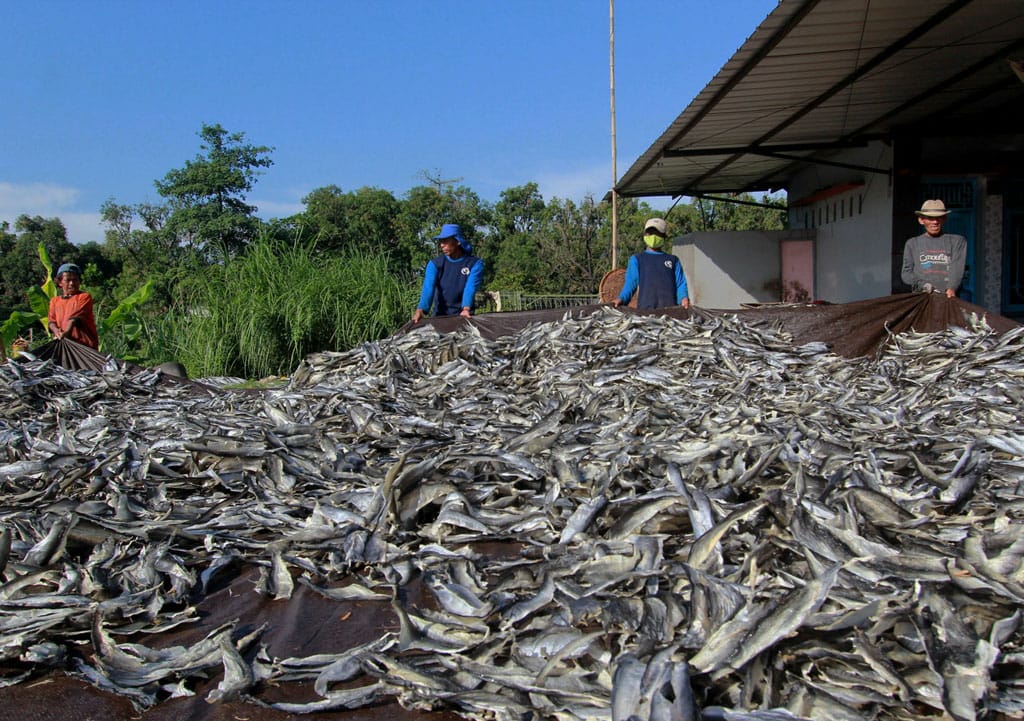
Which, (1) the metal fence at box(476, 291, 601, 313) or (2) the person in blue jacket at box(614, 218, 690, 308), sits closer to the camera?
(2) the person in blue jacket at box(614, 218, 690, 308)

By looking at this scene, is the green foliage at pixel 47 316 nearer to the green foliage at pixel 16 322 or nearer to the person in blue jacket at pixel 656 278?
the green foliage at pixel 16 322

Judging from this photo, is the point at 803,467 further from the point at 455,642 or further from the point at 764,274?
the point at 764,274

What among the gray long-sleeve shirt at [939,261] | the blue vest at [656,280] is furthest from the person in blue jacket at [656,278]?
the gray long-sleeve shirt at [939,261]

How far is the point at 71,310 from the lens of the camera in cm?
512

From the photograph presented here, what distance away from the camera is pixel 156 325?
7.95 meters

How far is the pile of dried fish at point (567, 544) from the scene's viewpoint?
1.30m

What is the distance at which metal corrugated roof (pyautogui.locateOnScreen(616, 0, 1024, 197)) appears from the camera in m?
4.35

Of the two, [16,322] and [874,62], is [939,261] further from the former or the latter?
[16,322]

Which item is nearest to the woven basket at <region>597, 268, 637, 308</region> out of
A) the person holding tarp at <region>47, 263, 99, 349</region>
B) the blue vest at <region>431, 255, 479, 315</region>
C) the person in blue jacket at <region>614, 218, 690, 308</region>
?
the person in blue jacket at <region>614, 218, 690, 308</region>

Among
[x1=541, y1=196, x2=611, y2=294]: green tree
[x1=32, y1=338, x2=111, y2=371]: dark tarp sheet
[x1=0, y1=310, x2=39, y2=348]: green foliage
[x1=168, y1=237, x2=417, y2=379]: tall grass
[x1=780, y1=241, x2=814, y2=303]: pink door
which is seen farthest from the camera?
[x1=541, y1=196, x2=611, y2=294]: green tree

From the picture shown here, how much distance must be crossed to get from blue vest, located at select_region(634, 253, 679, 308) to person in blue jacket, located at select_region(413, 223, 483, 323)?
1051 mm

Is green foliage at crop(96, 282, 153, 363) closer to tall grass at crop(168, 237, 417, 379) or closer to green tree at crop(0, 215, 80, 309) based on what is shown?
tall grass at crop(168, 237, 417, 379)

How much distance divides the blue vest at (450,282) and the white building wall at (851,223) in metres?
4.55

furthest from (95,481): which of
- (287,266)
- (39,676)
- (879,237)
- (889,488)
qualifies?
(879,237)
